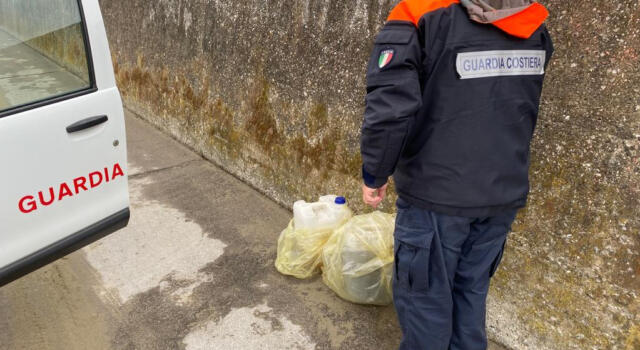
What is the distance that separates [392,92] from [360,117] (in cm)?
119

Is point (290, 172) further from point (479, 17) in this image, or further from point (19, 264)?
point (479, 17)

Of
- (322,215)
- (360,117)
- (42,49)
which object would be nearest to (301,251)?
(322,215)

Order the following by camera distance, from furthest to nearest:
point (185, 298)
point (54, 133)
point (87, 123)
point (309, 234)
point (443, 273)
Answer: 1. point (309, 234)
2. point (185, 298)
3. point (87, 123)
4. point (54, 133)
5. point (443, 273)

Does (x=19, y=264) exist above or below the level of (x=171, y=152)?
above

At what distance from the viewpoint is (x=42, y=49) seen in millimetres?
2033

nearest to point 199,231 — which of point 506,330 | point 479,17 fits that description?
point 506,330

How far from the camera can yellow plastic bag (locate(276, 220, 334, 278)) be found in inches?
102

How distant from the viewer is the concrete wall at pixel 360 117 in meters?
1.75

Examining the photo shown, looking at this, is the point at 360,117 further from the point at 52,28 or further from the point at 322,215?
the point at 52,28

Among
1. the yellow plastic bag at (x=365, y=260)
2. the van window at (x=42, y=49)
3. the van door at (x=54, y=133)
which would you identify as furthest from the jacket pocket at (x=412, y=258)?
the van window at (x=42, y=49)

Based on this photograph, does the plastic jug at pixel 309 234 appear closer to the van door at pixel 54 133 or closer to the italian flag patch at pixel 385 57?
the van door at pixel 54 133

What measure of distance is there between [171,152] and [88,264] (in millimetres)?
1773

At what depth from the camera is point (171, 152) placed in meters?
4.37

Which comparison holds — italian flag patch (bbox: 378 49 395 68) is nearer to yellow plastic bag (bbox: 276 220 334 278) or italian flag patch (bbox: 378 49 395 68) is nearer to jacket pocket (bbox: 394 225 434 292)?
jacket pocket (bbox: 394 225 434 292)
